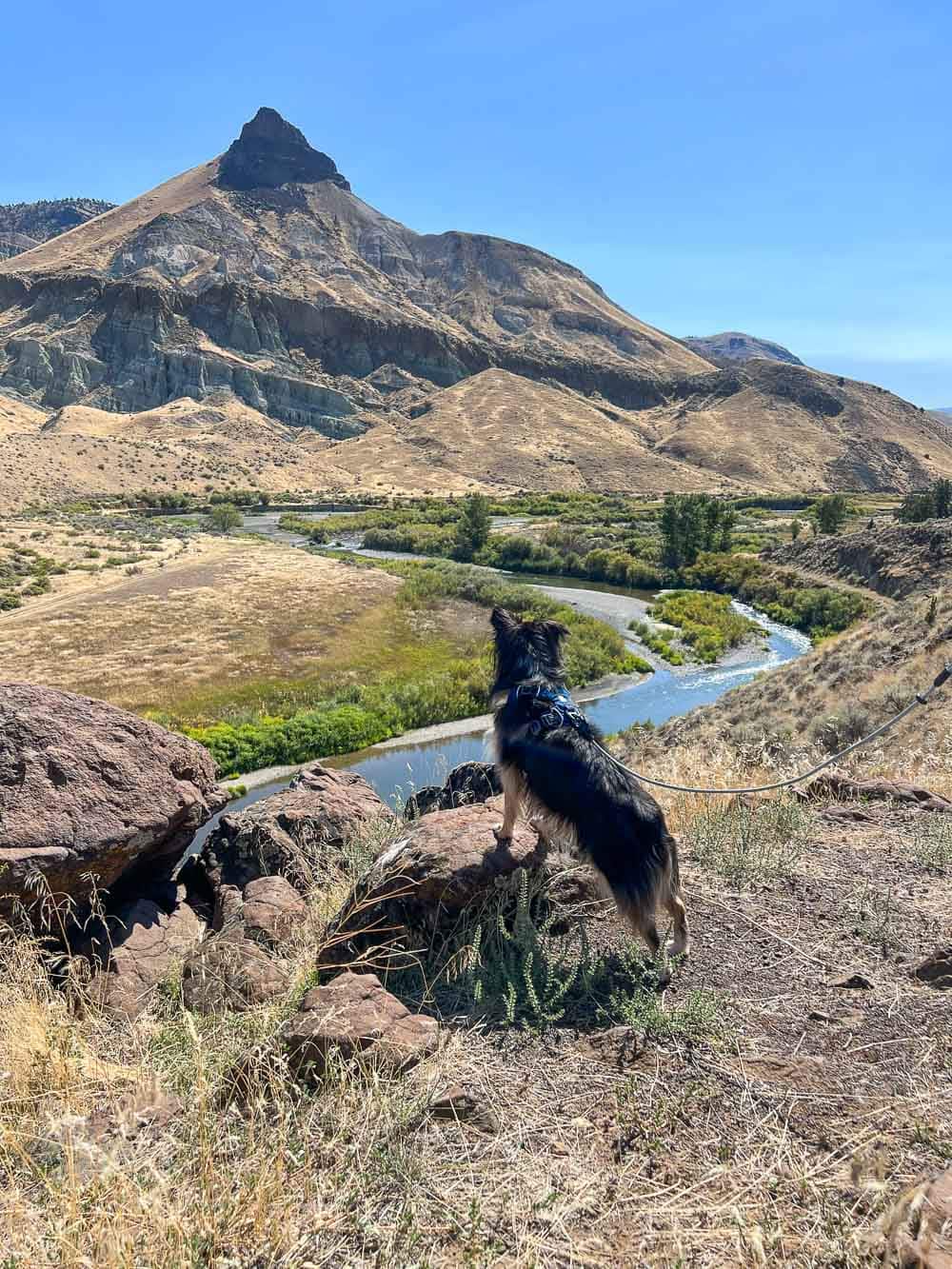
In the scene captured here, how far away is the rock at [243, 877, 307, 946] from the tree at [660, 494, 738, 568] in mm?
53373

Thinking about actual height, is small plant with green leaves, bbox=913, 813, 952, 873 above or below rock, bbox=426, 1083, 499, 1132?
above

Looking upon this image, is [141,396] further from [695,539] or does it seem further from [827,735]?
[827,735]

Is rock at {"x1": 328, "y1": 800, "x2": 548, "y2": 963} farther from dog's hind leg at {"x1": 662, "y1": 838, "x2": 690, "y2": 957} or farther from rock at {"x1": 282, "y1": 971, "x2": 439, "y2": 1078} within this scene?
dog's hind leg at {"x1": 662, "y1": 838, "x2": 690, "y2": 957}

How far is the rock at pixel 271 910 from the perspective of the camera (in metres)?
4.79

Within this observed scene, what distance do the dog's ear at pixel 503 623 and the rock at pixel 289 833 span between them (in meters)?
2.24

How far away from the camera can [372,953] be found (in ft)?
13.8

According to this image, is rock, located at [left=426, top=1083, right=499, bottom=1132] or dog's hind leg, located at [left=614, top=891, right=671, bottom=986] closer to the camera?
rock, located at [left=426, top=1083, right=499, bottom=1132]

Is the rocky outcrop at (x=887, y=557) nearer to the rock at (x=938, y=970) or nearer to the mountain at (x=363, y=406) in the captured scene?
the rock at (x=938, y=970)

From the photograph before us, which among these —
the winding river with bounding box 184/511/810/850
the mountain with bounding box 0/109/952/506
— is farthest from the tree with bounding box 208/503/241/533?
the winding river with bounding box 184/511/810/850

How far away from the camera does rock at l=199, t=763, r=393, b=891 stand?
625 centimetres

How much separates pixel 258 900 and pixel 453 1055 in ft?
8.05

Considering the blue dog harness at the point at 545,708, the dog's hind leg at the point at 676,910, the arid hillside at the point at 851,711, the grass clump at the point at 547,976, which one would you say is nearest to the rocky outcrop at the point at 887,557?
the arid hillside at the point at 851,711

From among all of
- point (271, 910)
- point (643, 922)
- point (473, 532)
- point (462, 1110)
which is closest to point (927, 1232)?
point (462, 1110)

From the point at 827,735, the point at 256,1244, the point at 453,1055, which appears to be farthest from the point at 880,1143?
the point at 827,735
